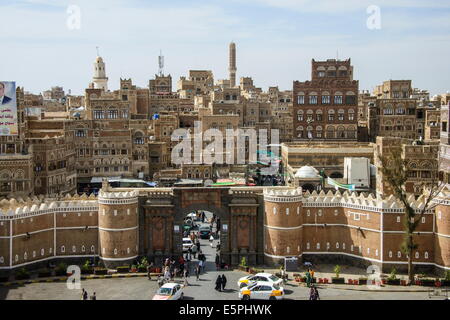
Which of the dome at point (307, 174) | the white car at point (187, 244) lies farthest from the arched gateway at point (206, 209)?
the dome at point (307, 174)

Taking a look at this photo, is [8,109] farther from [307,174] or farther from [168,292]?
[168,292]

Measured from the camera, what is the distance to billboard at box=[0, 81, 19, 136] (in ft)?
222

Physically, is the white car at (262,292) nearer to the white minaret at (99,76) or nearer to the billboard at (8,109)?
the billboard at (8,109)

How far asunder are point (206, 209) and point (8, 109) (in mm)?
29132

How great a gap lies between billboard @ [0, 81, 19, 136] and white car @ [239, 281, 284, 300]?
3847cm

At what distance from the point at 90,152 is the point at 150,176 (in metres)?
10.3

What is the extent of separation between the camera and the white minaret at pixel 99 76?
131613mm

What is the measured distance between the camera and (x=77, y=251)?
5219 centimetres

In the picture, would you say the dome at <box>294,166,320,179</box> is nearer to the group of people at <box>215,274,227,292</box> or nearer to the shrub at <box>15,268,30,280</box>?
the group of people at <box>215,274,227,292</box>

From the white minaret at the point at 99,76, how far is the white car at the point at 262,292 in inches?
3781

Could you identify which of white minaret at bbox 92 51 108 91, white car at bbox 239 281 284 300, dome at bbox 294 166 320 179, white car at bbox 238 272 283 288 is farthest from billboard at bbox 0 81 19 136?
white minaret at bbox 92 51 108 91

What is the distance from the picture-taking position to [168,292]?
41031 millimetres
